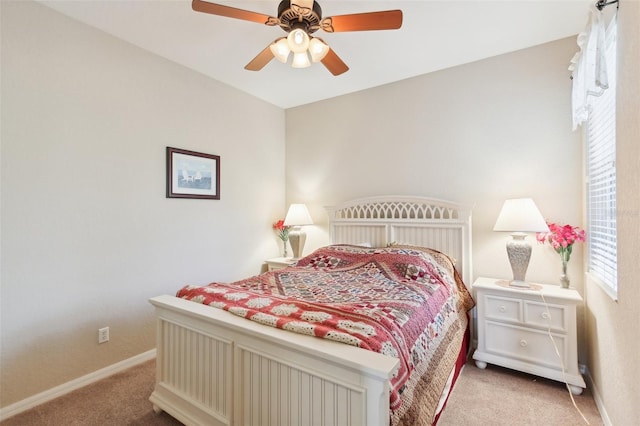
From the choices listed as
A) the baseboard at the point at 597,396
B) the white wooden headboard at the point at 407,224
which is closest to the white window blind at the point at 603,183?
the baseboard at the point at 597,396

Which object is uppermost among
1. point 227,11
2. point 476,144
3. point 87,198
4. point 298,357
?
point 227,11

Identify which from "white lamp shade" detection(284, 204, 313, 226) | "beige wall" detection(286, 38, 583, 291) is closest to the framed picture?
"white lamp shade" detection(284, 204, 313, 226)

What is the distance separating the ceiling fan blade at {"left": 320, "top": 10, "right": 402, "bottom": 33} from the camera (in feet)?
5.41

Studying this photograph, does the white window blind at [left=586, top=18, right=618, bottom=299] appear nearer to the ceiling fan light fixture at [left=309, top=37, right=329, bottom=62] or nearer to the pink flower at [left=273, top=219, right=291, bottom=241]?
the ceiling fan light fixture at [left=309, top=37, right=329, bottom=62]

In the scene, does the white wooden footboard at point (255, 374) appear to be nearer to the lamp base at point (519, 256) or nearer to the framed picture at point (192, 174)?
the framed picture at point (192, 174)

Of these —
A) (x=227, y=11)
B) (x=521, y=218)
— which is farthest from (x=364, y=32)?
(x=521, y=218)

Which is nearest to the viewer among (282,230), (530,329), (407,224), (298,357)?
(298,357)

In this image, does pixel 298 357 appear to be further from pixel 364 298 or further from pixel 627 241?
pixel 627 241

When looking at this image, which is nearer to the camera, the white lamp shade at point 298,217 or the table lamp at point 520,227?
the table lamp at point 520,227

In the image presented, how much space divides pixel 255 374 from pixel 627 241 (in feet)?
6.24

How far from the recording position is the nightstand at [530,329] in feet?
6.92

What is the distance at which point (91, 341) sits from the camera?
2.30 metres

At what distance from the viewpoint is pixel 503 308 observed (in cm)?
234

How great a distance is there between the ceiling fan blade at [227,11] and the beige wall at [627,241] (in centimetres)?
178
